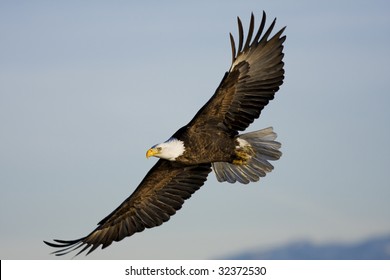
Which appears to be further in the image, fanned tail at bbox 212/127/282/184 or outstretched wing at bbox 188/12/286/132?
fanned tail at bbox 212/127/282/184

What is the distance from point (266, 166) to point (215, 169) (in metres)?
0.61

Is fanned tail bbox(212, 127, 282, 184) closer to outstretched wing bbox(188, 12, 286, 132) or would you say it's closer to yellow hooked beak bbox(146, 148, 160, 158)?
outstretched wing bbox(188, 12, 286, 132)

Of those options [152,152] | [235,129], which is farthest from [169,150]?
[235,129]

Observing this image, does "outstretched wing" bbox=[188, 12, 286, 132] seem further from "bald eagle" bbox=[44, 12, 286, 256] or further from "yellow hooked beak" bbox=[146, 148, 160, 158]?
"yellow hooked beak" bbox=[146, 148, 160, 158]

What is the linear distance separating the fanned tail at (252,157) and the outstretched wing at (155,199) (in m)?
0.26

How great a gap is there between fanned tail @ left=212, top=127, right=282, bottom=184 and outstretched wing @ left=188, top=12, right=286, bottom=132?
1.51 ft

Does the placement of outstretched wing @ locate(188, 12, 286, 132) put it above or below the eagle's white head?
above

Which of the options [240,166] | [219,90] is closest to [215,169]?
[240,166]

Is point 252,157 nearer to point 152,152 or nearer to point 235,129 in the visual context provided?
point 235,129

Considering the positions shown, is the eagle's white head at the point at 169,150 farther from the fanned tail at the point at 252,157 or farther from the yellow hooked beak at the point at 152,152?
the fanned tail at the point at 252,157

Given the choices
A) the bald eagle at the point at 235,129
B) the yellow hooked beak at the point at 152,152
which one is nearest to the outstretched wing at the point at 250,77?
the bald eagle at the point at 235,129

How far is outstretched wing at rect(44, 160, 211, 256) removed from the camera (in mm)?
12680

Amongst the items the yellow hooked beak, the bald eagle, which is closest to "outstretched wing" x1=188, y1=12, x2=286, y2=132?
the bald eagle

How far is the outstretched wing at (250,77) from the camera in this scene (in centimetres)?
1198
